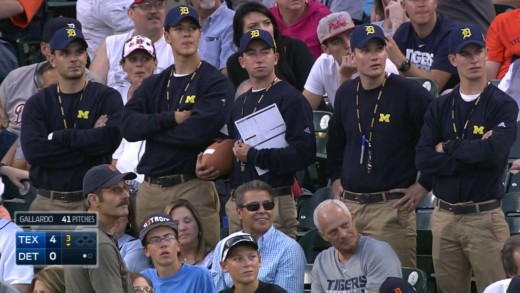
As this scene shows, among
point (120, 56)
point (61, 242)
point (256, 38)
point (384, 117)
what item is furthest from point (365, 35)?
point (120, 56)

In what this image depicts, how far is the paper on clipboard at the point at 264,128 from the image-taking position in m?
9.84

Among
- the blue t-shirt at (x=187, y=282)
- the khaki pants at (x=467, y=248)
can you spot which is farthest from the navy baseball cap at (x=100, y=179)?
the khaki pants at (x=467, y=248)

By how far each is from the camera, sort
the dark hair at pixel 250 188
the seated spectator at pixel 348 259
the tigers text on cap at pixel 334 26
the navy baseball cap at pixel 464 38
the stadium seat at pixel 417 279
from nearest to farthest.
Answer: the seated spectator at pixel 348 259, the stadium seat at pixel 417 279, the navy baseball cap at pixel 464 38, the dark hair at pixel 250 188, the tigers text on cap at pixel 334 26

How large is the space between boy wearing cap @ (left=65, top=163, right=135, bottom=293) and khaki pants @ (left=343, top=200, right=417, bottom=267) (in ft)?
5.57

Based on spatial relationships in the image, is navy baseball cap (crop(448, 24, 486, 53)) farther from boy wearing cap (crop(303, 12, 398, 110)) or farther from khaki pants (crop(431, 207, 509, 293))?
boy wearing cap (crop(303, 12, 398, 110))

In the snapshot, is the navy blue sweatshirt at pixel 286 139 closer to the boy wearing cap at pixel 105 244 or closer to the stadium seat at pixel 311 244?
the stadium seat at pixel 311 244

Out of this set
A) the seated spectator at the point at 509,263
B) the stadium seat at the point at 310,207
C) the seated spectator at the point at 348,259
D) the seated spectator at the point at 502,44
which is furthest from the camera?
the seated spectator at the point at 502,44

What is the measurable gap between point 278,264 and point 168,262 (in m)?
0.74

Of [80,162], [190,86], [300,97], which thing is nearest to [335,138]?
[300,97]

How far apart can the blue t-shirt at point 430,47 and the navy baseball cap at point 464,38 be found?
1477mm

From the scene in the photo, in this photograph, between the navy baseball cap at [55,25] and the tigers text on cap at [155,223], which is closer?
the tigers text on cap at [155,223]

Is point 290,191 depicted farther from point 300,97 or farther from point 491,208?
point 491,208

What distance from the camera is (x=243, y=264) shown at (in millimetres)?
8766

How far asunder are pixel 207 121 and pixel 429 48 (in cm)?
223
